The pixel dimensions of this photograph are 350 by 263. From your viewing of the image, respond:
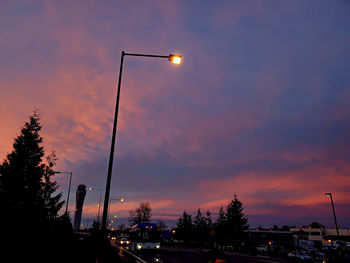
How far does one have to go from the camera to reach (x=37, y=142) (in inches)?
966

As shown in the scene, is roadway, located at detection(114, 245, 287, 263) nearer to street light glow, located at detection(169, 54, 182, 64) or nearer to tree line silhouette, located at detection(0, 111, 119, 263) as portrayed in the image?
tree line silhouette, located at detection(0, 111, 119, 263)

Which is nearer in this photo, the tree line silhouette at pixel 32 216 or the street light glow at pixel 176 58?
the tree line silhouette at pixel 32 216

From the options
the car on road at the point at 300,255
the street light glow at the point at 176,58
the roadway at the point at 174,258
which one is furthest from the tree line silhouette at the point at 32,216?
the car on road at the point at 300,255

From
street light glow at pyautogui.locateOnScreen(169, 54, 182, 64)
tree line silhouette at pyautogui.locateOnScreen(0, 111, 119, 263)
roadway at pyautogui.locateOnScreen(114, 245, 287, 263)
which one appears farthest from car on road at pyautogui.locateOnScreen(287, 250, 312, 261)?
street light glow at pyautogui.locateOnScreen(169, 54, 182, 64)

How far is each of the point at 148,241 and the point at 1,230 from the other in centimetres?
2661

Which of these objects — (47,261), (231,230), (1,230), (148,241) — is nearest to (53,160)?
(148,241)

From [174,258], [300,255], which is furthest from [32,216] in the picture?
[300,255]

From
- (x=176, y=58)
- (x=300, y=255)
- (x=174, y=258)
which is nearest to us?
(x=176, y=58)

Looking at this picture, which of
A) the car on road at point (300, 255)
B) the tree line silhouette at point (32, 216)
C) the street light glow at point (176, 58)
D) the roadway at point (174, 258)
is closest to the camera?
the tree line silhouette at point (32, 216)

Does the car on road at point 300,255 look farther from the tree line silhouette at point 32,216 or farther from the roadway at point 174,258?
the tree line silhouette at point 32,216

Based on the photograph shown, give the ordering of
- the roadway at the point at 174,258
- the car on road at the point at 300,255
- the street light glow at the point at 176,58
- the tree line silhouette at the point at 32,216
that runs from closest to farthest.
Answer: the tree line silhouette at the point at 32,216, the street light glow at the point at 176,58, the roadway at the point at 174,258, the car on road at the point at 300,255

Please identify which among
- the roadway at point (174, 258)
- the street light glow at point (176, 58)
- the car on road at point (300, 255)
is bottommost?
the car on road at point (300, 255)

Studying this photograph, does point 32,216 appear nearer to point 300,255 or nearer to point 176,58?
point 176,58

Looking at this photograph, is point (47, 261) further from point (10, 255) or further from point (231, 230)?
point (231, 230)
